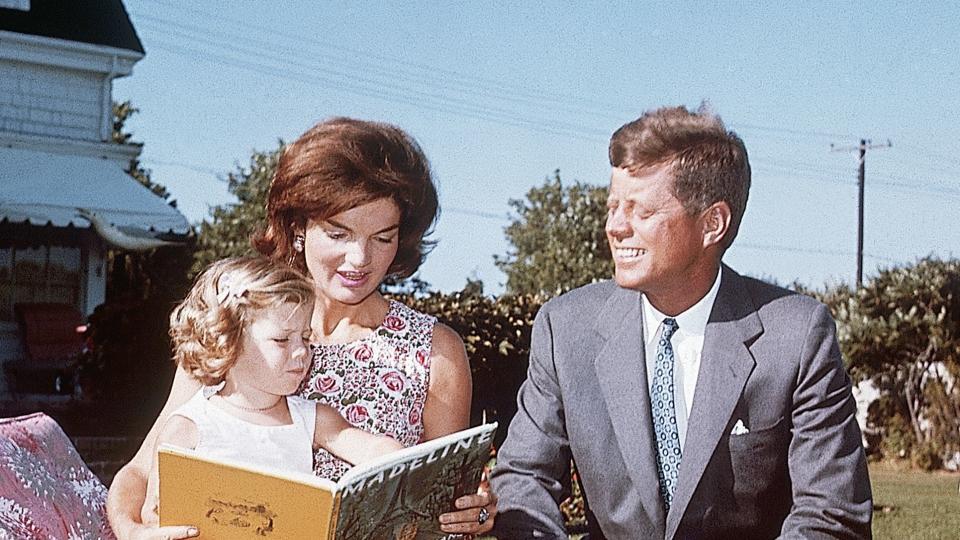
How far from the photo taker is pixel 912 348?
58.9 feet

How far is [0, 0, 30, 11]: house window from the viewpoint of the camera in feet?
68.1

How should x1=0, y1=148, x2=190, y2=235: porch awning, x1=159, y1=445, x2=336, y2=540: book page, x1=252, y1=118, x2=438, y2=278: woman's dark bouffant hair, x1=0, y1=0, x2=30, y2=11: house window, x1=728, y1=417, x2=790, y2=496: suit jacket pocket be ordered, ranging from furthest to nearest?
x1=0, y1=0, x2=30, y2=11: house window → x1=0, y1=148, x2=190, y2=235: porch awning → x1=252, y1=118, x2=438, y2=278: woman's dark bouffant hair → x1=728, y1=417, x2=790, y2=496: suit jacket pocket → x1=159, y1=445, x2=336, y2=540: book page

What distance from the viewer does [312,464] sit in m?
3.61

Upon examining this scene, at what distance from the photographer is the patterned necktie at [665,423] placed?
3.62 metres

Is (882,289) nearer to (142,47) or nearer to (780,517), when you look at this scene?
(142,47)

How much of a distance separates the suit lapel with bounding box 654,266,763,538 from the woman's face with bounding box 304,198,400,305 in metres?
0.97

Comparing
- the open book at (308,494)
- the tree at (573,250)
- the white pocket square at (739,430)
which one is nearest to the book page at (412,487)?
the open book at (308,494)

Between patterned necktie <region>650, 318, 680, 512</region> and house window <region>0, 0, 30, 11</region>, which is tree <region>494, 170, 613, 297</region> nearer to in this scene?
house window <region>0, 0, 30, 11</region>

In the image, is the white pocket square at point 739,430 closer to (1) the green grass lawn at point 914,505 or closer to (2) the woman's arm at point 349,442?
(2) the woman's arm at point 349,442

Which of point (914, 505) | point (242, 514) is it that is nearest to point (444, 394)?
point (242, 514)

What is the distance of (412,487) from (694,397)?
0.92 meters

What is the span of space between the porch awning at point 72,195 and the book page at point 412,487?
16.4m

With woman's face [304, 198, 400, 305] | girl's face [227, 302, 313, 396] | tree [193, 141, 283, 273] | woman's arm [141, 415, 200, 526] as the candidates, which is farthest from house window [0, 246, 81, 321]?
girl's face [227, 302, 313, 396]

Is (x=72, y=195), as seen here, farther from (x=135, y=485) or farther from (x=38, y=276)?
(x=135, y=485)
